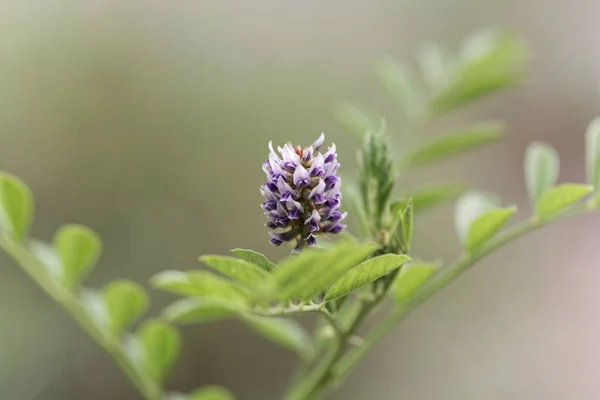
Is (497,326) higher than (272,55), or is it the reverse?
(272,55)

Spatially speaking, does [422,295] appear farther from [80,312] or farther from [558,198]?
[80,312]

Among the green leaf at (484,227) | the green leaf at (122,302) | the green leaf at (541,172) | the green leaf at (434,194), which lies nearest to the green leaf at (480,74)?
the green leaf at (541,172)

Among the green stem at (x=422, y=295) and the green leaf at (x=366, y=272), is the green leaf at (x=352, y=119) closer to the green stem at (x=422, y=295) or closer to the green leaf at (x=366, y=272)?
the green stem at (x=422, y=295)

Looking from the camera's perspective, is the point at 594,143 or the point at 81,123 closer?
the point at 594,143

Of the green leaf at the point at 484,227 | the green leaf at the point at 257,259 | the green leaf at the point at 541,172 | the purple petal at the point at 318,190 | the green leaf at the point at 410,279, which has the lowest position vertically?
the green leaf at the point at 257,259

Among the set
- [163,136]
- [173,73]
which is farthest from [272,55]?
[163,136]

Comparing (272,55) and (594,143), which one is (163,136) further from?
(594,143)
